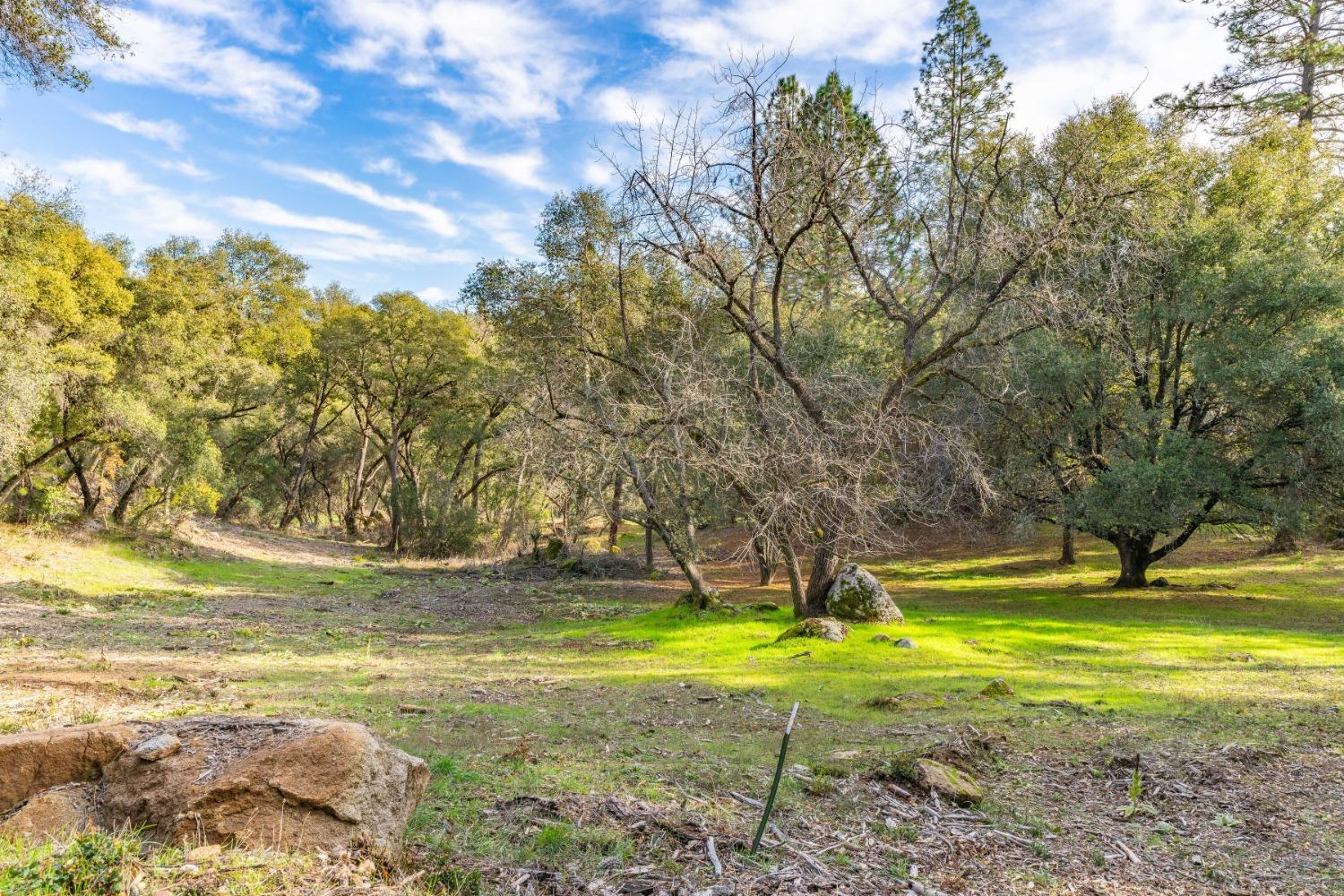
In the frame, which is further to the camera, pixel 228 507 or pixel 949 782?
pixel 228 507

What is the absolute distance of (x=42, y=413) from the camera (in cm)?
1733

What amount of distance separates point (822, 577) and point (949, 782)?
9004 millimetres

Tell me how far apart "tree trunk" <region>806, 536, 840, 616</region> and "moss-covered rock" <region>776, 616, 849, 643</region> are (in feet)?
4.71

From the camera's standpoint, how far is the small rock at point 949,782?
533 cm

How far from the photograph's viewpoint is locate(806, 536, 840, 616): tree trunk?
14.2 meters

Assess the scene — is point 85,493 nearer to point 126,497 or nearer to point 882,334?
point 126,497

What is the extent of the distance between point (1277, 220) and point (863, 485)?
12496 mm

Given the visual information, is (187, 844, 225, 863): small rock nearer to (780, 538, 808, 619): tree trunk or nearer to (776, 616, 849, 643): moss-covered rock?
(776, 616, 849, 643): moss-covered rock

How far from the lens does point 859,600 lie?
44.8 feet

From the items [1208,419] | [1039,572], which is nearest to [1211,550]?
[1039,572]

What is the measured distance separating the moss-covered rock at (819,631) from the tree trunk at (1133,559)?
1067 centimetres

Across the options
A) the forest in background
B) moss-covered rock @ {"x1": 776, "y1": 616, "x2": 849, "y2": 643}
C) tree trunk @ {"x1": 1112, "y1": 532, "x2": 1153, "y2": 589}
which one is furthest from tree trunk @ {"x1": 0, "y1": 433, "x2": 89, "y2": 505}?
tree trunk @ {"x1": 1112, "y1": 532, "x2": 1153, "y2": 589}

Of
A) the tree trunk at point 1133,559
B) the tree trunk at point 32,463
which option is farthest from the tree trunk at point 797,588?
the tree trunk at point 32,463

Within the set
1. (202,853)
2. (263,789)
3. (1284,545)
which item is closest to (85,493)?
(263,789)
